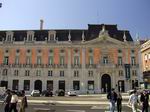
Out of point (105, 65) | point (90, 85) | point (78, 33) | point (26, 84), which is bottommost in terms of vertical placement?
point (90, 85)

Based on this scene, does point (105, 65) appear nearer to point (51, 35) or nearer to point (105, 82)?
point (105, 82)

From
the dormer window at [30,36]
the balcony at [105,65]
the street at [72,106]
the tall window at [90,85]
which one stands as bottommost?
the street at [72,106]

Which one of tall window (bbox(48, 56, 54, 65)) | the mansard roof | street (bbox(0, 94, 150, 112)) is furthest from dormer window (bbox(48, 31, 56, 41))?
street (bbox(0, 94, 150, 112))

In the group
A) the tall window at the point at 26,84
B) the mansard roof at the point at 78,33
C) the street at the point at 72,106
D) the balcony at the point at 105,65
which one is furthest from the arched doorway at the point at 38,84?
the street at the point at 72,106

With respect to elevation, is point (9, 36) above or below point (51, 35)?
below

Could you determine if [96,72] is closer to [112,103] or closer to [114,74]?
[114,74]

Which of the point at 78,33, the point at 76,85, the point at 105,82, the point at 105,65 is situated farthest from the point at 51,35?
the point at 105,82

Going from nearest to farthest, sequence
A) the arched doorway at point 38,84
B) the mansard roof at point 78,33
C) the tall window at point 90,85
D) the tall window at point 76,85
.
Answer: the tall window at point 90,85 → the tall window at point 76,85 → the arched doorway at point 38,84 → the mansard roof at point 78,33

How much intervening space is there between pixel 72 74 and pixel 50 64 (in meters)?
6.50

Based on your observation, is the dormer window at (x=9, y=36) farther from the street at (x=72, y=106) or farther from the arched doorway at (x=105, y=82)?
the street at (x=72, y=106)

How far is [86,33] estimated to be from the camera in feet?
239

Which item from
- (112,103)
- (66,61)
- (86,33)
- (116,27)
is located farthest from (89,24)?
(112,103)

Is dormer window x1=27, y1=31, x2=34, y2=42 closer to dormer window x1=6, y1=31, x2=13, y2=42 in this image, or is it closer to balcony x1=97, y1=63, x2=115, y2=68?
dormer window x1=6, y1=31, x2=13, y2=42

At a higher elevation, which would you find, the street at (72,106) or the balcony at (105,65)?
the balcony at (105,65)
